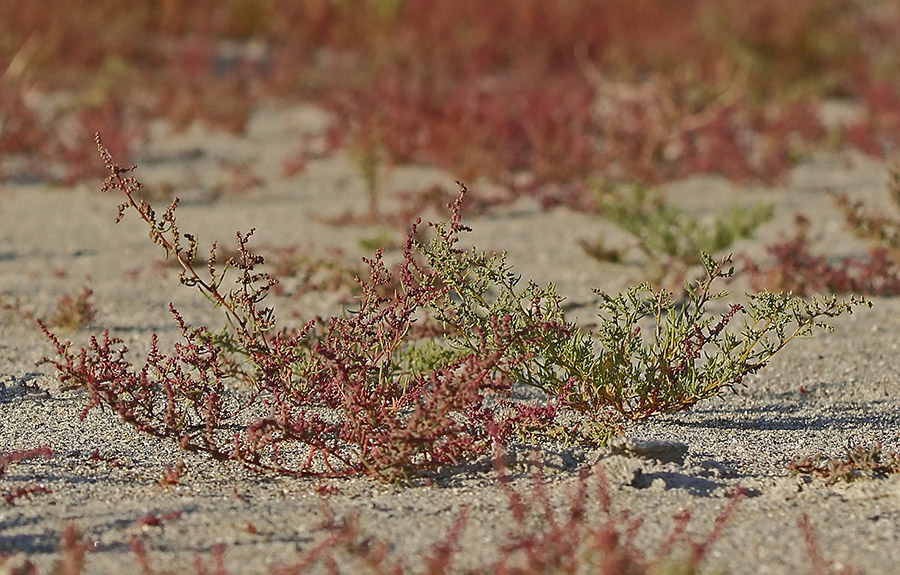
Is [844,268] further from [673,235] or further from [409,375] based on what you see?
[409,375]

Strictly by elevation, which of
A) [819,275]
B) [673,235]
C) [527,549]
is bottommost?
[527,549]

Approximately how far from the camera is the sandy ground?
9.38ft

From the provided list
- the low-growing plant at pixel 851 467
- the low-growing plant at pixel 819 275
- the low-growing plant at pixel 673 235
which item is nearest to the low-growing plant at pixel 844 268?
the low-growing plant at pixel 819 275

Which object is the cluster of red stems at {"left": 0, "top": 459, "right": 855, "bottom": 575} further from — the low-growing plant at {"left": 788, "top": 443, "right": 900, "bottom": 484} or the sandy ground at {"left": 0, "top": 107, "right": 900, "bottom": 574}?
the low-growing plant at {"left": 788, "top": 443, "right": 900, "bottom": 484}

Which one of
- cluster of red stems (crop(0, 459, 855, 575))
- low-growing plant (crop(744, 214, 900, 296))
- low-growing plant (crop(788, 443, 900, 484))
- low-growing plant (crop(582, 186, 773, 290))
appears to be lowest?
cluster of red stems (crop(0, 459, 855, 575))

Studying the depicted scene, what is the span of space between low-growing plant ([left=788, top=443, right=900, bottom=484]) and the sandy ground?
0.03 meters

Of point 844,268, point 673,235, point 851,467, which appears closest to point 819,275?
point 844,268

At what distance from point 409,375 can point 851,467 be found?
135cm

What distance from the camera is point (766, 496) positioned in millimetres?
3182

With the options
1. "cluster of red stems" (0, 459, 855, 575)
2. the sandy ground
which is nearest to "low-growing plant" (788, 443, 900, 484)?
the sandy ground

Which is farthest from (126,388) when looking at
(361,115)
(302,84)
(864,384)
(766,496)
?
(302,84)

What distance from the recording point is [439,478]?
330cm

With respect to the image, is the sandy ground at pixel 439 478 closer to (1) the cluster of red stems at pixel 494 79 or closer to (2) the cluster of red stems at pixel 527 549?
(2) the cluster of red stems at pixel 527 549

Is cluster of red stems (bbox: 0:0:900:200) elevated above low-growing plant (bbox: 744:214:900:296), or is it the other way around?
cluster of red stems (bbox: 0:0:900:200)
